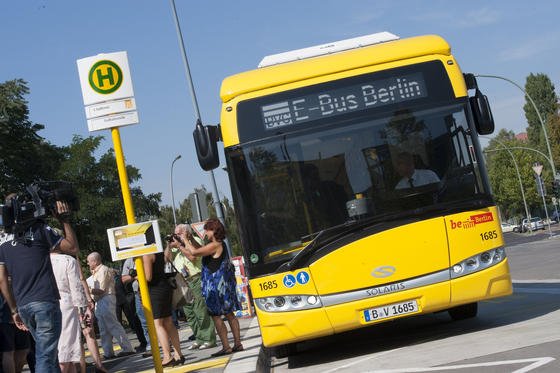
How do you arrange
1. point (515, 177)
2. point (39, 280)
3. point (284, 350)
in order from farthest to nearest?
point (515, 177) < point (284, 350) < point (39, 280)

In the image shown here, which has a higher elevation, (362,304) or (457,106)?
(457,106)

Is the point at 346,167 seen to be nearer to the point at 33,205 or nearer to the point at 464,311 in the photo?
the point at 464,311

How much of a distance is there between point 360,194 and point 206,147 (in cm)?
184

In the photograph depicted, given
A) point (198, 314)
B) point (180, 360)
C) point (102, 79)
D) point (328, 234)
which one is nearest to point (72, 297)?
point (180, 360)

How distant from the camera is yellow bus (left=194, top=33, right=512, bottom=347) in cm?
998

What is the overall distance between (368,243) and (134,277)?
6.21 m

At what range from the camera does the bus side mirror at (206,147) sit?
10.6m

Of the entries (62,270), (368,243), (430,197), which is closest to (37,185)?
(62,270)

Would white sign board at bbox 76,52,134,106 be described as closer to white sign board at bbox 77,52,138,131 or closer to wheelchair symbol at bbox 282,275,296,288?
white sign board at bbox 77,52,138,131

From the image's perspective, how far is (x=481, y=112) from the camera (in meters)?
10.7

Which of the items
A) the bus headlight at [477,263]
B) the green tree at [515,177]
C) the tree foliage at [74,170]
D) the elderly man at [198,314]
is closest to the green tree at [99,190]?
the tree foliage at [74,170]

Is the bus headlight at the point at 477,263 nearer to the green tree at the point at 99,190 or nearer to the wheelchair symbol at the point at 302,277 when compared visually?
the wheelchair symbol at the point at 302,277

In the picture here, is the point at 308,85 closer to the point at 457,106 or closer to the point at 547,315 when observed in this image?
the point at 457,106

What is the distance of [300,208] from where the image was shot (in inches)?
394
